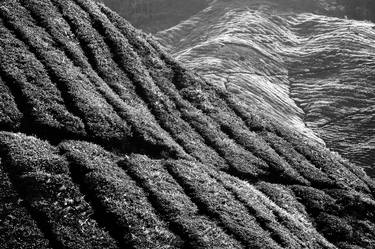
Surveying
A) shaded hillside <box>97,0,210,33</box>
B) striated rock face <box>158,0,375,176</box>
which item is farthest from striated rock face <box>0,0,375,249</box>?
shaded hillside <box>97,0,210,33</box>

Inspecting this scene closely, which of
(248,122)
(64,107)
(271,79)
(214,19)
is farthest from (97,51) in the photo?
(214,19)

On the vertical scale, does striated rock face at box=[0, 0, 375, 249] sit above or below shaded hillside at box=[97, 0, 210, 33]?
above

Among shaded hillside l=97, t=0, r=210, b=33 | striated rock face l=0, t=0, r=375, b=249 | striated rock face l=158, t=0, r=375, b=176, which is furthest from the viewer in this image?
shaded hillside l=97, t=0, r=210, b=33

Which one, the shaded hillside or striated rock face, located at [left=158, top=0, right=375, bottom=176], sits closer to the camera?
striated rock face, located at [left=158, top=0, right=375, bottom=176]

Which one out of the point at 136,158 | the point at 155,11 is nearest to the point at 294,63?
the point at 155,11

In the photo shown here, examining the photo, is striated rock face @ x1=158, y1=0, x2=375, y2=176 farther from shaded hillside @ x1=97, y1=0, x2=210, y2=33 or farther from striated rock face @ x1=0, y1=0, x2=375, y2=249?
striated rock face @ x1=0, y1=0, x2=375, y2=249

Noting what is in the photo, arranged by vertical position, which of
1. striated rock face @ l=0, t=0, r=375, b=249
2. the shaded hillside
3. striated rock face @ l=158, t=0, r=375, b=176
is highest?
striated rock face @ l=0, t=0, r=375, b=249

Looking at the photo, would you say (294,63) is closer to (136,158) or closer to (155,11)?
(155,11)

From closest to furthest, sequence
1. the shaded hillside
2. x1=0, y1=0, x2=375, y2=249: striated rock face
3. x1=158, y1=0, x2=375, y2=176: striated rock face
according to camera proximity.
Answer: x1=0, y1=0, x2=375, y2=249: striated rock face < x1=158, y1=0, x2=375, y2=176: striated rock face < the shaded hillside
